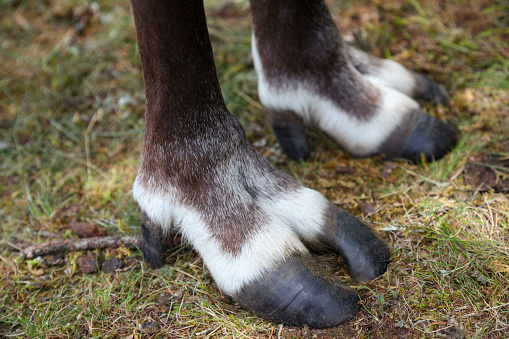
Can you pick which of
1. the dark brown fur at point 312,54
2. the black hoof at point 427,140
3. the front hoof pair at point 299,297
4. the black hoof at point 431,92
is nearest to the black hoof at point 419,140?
the black hoof at point 427,140

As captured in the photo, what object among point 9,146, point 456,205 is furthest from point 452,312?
point 9,146

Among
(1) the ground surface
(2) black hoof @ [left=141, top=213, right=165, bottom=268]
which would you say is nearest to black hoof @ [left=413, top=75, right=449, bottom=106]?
(1) the ground surface

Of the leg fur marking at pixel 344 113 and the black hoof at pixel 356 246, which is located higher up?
the leg fur marking at pixel 344 113

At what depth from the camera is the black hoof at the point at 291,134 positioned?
217cm

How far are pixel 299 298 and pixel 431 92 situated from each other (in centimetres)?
153

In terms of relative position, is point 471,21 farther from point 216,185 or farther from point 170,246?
point 170,246

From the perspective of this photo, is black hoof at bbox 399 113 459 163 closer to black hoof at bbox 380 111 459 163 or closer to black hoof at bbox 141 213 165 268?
black hoof at bbox 380 111 459 163

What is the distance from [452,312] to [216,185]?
0.95 m

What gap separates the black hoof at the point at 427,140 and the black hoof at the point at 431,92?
350 mm

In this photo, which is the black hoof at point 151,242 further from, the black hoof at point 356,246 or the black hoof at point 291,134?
the black hoof at point 291,134

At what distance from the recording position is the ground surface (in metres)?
1.56

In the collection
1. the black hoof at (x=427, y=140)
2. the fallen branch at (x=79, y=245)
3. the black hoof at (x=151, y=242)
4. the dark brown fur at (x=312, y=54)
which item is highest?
the dark brown fur at (x=312, y=54)

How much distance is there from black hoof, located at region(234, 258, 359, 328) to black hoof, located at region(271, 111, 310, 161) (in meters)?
0.83

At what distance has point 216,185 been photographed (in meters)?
1.66
